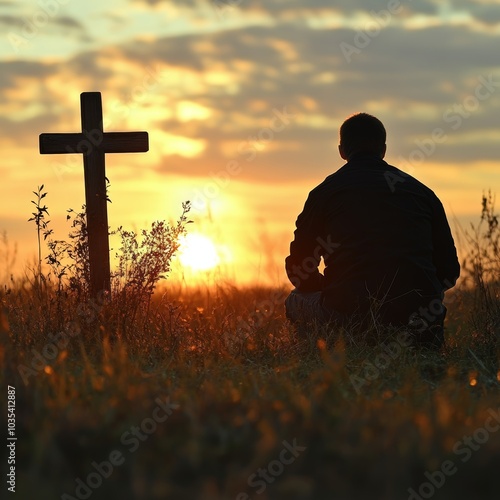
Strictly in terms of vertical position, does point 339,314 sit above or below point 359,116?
below

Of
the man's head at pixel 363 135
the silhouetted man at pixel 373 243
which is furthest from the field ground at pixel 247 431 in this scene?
the man's head at pixel 363 135

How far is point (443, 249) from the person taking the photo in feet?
21.2

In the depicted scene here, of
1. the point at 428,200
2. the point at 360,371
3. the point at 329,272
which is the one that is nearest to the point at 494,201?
the point at 428,200

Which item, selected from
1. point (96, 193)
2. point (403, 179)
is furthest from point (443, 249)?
point (96, 193)

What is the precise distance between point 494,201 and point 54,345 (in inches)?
144

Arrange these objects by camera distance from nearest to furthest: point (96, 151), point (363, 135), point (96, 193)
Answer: point (363, 135) → point (96, 193) → point (96, 151)

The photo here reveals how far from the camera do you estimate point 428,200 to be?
6.37 m

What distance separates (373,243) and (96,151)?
281 centimetres

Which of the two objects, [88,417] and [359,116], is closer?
[88,417]

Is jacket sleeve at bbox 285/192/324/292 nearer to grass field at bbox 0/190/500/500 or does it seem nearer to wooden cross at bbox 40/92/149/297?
grass field at bbox 0/190/500/500

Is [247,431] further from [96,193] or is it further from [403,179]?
[96,193]

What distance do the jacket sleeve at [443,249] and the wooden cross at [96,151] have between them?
2784 mm

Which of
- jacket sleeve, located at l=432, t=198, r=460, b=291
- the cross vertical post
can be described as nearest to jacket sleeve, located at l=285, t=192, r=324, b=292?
jacket sleeve, located at l=432, t=198, r=460, b=291

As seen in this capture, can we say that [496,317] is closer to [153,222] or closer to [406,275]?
[406,275]
